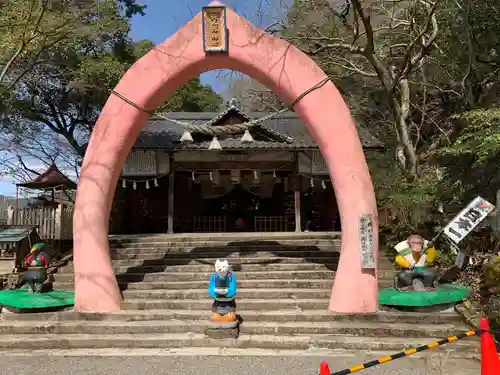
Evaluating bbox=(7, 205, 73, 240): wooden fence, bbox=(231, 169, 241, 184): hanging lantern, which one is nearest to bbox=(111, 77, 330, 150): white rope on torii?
bbox=(231, 169, 241, 184): hanging lantern

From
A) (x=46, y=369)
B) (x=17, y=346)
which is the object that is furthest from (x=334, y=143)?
(x=17, y=346)

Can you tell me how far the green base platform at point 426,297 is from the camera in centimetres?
730

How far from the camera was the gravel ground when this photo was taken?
5648mm

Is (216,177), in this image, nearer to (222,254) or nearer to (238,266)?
(222,254)

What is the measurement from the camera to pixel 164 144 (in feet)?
48.6

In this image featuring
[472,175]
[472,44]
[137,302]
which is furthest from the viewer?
[472,44]

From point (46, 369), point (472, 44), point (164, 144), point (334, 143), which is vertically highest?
point (472, 44)

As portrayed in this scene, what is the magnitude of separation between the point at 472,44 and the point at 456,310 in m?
6.12

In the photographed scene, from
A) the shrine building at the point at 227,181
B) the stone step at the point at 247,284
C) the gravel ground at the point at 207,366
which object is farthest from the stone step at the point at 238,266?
the shrine building at the point at 227,181

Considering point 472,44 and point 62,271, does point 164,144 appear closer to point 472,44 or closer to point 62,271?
point 62,271

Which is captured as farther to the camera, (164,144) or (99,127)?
(164,144)

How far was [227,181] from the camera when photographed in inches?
647

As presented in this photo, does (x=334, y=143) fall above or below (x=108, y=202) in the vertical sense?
above

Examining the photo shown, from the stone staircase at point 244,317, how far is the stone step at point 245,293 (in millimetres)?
20
